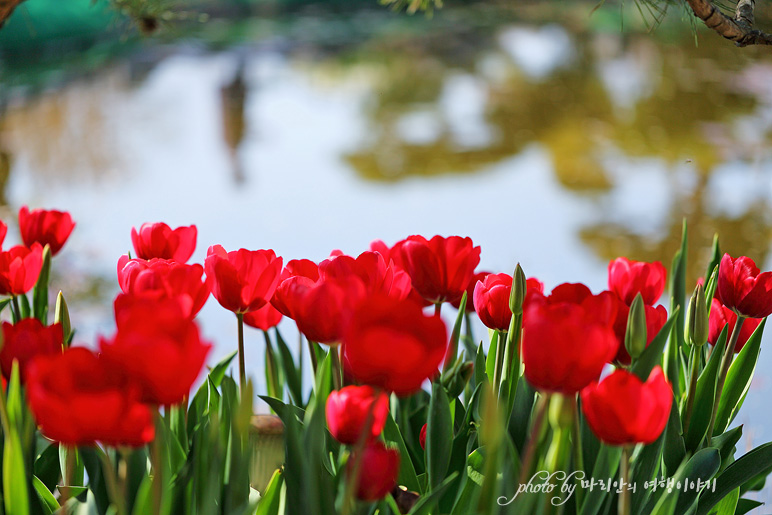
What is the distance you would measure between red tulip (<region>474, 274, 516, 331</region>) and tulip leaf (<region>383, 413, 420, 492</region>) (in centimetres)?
8

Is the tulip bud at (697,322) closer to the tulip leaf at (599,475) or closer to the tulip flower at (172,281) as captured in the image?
the tulip leaf at (599,475)

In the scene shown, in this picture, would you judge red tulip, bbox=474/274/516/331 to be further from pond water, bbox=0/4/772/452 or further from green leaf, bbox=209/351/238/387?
pond water, bbox=0/4/772/452

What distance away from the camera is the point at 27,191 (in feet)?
9.53

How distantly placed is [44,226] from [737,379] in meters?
0.48

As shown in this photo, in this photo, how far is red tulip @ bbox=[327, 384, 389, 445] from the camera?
35 cm

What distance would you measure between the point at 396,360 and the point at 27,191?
9.54 feet

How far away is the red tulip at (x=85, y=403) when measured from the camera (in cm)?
29

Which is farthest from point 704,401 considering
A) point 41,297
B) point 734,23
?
point 41,297

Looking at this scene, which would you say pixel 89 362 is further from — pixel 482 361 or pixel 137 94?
pixel 137 94

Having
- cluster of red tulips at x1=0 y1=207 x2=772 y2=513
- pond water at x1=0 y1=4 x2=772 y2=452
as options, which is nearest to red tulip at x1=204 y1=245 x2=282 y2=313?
cluster of red tulips at x1=0 y1=207 x2=772 y2=513

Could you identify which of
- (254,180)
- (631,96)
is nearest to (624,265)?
(254,180)

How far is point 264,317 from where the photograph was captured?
0.52m

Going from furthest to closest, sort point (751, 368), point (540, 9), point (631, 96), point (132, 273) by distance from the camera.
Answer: point (540, 9)
point (631, 96)
point (751, 368)
point (132, 273)

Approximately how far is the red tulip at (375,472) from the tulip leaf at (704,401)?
23 centimetres
